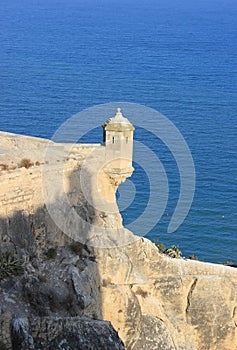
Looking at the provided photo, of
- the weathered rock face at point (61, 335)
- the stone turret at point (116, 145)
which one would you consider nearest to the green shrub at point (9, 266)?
the weathered rock face at point (61, 335)

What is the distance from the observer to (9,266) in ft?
68.5

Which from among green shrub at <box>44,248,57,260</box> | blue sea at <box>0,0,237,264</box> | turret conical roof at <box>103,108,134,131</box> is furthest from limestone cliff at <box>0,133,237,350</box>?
blue sea at <box>0,0,237,264</box>

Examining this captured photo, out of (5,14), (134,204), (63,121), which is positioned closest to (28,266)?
(134,204)

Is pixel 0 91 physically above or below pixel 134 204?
above

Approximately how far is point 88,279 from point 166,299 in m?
A: 5.65

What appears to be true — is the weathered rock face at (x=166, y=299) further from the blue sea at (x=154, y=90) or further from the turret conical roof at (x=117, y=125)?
the blue sea at (x=154, y=90)

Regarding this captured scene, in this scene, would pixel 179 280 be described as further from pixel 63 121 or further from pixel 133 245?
pixel 63 121

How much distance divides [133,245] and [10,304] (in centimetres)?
776

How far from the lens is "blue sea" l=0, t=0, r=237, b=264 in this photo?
55.6m

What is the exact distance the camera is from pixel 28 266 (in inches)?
853

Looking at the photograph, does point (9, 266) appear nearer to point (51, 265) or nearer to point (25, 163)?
point (51, 265)

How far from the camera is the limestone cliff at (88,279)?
1848cm

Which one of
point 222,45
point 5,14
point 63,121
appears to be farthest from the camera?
point 5,14

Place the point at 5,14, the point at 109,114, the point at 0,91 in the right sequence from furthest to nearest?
the point at 5,14 < the point at 0,91 < the point at 109,114
